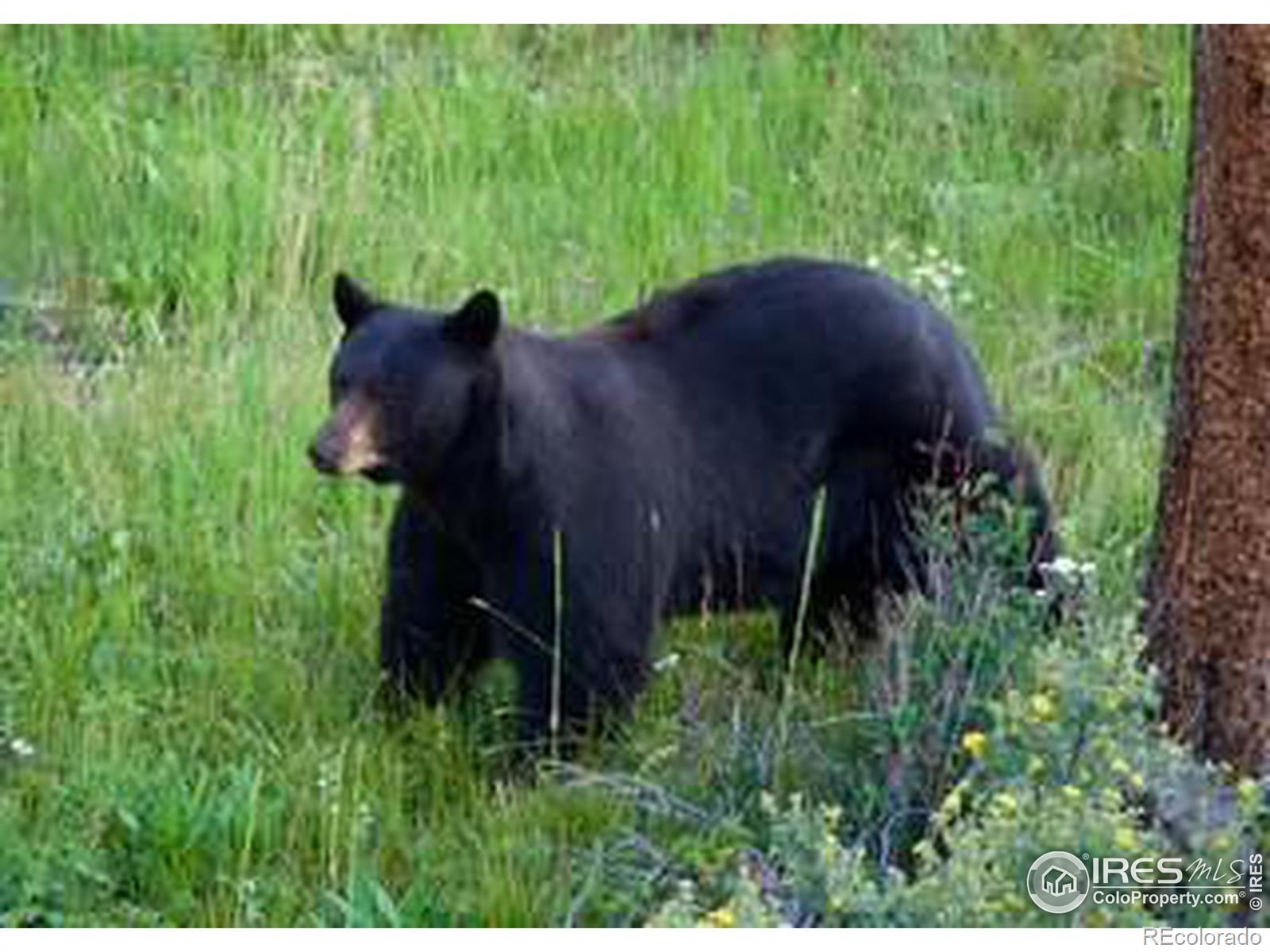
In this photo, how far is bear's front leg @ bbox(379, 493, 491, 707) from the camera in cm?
643

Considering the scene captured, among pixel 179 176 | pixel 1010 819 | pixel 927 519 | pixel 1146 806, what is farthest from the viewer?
pixel 179 176

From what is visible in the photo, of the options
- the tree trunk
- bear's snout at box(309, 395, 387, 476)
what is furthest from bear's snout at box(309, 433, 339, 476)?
the tree trunk

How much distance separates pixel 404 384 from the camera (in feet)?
20.1

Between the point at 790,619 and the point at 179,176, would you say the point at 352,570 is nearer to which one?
the point at 790,619

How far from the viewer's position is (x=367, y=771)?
6.12m

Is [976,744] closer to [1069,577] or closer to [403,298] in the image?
[1069,577]

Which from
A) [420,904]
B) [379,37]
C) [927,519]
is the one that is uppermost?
[379,37]

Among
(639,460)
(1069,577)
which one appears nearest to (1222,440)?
(1069,577)

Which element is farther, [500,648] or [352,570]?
[352,570]

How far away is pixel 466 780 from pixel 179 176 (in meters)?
3.22

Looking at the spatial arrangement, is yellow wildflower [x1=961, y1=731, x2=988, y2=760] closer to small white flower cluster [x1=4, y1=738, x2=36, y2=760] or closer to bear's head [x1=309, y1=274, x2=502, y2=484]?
bear's head [x1=309, y1=274, x2=502, y2=484]

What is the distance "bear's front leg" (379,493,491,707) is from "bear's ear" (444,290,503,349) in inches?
17.1

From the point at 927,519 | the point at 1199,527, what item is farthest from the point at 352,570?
the point at 1199,527

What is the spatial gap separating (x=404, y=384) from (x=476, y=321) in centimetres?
19
